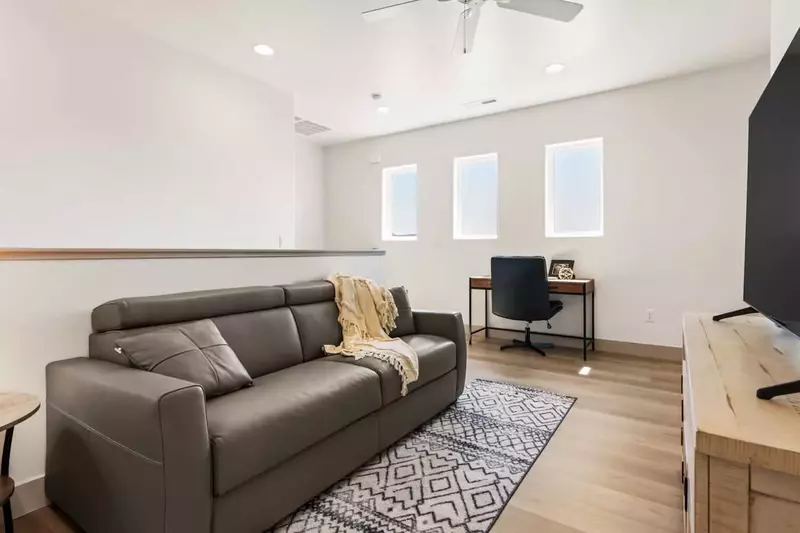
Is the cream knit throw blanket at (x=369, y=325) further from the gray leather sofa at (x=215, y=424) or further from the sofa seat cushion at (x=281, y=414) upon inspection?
the sofa seat cushion at (x=281, y=414)

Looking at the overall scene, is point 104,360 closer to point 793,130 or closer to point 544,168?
point 793,130

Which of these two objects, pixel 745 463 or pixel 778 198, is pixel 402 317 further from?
pixel 745 463

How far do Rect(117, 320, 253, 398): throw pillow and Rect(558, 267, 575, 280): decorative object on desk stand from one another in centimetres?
342

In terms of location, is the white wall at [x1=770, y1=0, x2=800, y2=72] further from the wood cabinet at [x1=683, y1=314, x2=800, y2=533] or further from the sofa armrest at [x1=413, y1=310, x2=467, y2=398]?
the sofa armrest at [x1=413, y1=310, x2=467, y2=398]

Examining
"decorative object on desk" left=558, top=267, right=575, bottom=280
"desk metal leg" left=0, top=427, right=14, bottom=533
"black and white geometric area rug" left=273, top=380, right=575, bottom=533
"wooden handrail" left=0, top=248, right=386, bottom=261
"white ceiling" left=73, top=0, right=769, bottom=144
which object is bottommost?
"black and white geometric area rug" left=273, top=380, right=575, bottom=533

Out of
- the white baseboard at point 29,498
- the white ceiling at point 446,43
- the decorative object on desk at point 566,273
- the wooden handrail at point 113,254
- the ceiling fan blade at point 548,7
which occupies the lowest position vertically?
the white baseboard at point 29,498

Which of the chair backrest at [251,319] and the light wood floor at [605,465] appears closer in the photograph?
the light wood floor at [605,465]

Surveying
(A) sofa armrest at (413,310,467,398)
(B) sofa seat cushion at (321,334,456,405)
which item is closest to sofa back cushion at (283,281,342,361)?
(B) sofa seat cushion at (321,334,456,405)

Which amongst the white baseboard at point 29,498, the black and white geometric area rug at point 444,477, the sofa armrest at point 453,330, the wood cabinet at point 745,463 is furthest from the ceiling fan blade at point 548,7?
the white baseboard at point 29,498

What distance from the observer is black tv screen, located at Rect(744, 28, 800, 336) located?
940 millimetres

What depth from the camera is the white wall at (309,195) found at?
232 inches

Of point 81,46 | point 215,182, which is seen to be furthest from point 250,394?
point 81,46

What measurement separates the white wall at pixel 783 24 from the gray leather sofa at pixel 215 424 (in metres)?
2.19

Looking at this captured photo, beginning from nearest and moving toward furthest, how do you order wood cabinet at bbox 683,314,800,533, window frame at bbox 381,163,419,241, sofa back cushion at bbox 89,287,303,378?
wood cabinet at bbox 683,314,800,533 < sofa back cushion at bbox 89,287,303,378 < window frame at bbox 381,163,419,241
